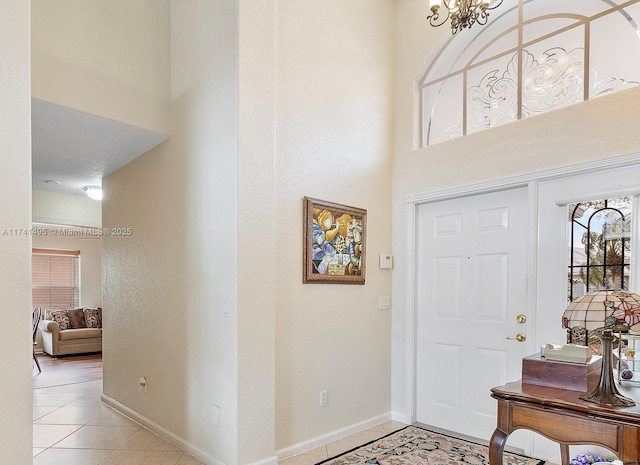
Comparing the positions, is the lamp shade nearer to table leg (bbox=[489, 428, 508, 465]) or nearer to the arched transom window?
table leg (bbox=[489, 428, 508, 465])

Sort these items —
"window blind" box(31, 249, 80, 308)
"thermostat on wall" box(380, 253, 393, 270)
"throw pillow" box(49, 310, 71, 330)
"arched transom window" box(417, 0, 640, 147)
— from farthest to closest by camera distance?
1. "window blind" box(31, 249, 80, 308)
2. "throw pillow" box(49, 310, 71, 330)
3. "thermostat on wall" box(380, 253, 393, 270)
4. "arched transom window" box(417, 0, 640, 147)

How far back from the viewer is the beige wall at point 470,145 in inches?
106

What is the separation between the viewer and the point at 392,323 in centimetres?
379

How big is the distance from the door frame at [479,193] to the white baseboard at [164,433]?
143 centimetres

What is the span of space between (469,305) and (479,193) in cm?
89

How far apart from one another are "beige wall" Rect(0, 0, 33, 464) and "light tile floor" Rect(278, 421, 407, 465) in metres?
1.68

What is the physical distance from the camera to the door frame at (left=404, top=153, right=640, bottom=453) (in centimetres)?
277

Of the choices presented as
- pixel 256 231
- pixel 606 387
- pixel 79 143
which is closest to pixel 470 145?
pixel 256 231

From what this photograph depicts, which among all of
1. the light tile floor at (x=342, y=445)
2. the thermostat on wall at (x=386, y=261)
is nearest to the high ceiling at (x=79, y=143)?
the thermostat on wall at (x=386, y=261)

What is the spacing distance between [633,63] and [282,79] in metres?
2.30

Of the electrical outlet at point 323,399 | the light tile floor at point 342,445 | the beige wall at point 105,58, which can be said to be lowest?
the light tile floor at point 342,445

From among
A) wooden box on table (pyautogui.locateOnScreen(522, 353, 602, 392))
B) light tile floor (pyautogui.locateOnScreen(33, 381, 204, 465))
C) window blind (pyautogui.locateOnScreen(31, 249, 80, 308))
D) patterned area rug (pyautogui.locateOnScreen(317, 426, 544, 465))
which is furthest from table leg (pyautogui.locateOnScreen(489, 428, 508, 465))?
window blind (pyautogui.locateOnScreen(31, 249, 80, 308))

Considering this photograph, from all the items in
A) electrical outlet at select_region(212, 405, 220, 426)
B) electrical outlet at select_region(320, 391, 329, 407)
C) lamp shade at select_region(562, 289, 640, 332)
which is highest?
lamp shade at select_region(562, 289, 640, 332)

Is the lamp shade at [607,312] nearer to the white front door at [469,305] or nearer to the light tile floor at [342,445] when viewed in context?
the white front door at [469,305]
